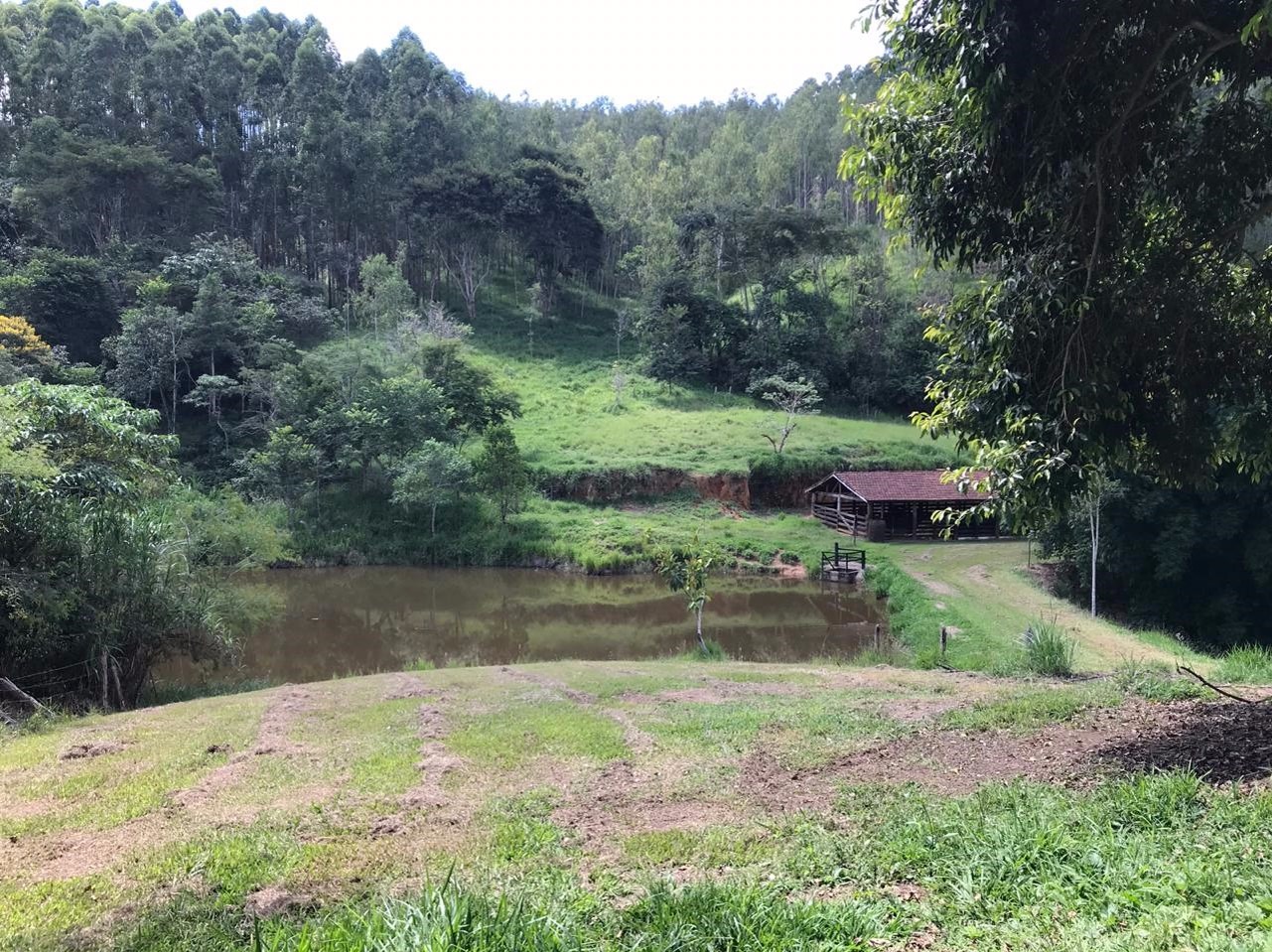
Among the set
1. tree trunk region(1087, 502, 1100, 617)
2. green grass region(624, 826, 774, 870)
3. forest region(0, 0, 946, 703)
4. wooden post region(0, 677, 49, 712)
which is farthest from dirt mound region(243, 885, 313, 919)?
tree trunk region(1087, 502, 1100, 617)

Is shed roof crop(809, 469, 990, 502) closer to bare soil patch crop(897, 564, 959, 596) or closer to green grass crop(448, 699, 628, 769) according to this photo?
bare soil patch crop(897, 564, 959, 596)

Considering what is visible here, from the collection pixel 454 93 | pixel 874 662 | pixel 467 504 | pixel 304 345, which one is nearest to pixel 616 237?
pixel 454 93

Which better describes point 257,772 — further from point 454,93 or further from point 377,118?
point 454,93

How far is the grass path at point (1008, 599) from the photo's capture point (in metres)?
18.4

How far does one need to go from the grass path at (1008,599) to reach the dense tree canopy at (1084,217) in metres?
10.3

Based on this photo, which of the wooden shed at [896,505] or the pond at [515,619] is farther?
the wooden shed at [896,505]

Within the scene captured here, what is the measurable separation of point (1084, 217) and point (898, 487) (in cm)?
2948

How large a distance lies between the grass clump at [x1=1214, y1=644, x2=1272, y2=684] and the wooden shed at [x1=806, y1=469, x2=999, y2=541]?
2213cm

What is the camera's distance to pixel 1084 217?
6.29 metres

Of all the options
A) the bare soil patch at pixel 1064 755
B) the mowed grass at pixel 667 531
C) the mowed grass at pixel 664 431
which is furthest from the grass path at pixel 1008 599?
the bare soil patch at pixel 1064 755

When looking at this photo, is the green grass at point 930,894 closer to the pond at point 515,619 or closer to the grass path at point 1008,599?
the grass path at point 1008,599

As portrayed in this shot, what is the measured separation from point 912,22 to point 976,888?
20.6ft

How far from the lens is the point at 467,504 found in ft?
118

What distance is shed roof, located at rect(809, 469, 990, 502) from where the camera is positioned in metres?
33.5
